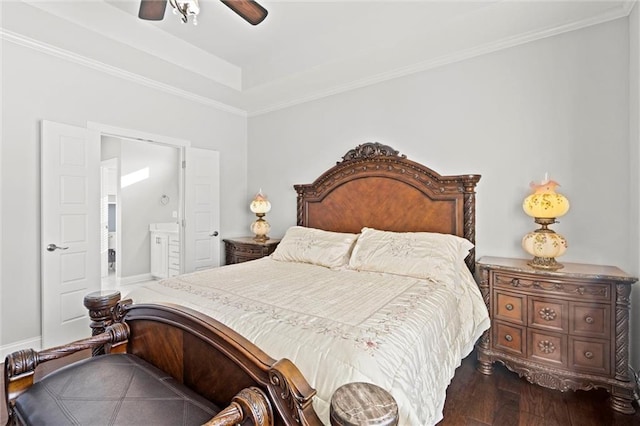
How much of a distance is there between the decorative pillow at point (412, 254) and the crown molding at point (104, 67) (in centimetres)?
298

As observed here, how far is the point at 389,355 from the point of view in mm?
1292

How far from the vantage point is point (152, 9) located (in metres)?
2.05

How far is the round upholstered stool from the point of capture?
794 mm

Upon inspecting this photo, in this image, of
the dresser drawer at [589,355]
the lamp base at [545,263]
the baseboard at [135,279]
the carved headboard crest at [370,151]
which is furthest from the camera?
the baseboard at [135,279]

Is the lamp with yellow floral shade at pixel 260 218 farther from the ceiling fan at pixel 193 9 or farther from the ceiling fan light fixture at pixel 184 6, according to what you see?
the ceiling fan light fixture at pixel 184 6

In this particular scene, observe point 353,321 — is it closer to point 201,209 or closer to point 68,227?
point 68,227

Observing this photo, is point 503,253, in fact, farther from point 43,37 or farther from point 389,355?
point 43,37

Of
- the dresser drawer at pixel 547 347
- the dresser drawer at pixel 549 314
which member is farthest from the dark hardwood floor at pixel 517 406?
the dresser drawer at pixel 549 314

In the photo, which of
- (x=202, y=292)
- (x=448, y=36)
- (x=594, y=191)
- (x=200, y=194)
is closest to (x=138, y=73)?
(x=200, y=194)

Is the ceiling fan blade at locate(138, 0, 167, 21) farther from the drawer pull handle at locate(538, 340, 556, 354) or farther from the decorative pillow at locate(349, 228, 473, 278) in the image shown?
the drawer pull handle at locate(538, 340, 556, 354)

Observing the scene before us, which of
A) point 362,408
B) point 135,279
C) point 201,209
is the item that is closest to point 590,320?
point 362,408

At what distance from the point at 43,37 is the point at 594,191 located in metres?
4.82

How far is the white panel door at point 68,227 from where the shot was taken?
291 cm

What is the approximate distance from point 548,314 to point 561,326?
0.10 metres
